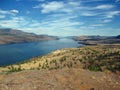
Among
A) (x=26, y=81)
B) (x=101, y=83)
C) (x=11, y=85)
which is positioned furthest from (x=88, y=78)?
(x=11, y=85)

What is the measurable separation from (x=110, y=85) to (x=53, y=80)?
19.3ft

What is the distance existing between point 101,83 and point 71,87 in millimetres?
3632

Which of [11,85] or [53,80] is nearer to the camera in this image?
[11,85]

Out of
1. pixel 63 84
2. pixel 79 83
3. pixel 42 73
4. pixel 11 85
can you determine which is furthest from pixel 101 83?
pixel 11 85

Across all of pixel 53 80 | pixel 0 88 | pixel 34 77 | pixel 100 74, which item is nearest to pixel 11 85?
pixel 0 88

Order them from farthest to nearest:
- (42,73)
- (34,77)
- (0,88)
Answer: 1. (42,73)
2. (34,77)
3. (0,88)

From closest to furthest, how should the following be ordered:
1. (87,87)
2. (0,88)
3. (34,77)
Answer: (0,88)
(87,87)
(34,77)

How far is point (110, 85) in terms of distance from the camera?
66.3 ft

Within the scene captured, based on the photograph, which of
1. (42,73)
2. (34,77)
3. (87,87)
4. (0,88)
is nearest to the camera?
(0,88)

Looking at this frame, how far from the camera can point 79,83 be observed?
1984 cm

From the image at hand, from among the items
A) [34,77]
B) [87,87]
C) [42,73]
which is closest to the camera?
[87,87]

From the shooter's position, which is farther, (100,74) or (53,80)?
(100,74)

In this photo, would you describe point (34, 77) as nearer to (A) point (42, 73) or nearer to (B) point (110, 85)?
(A) point (42, 73)

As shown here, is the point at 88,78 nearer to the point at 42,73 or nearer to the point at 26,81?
the point at 42,73
